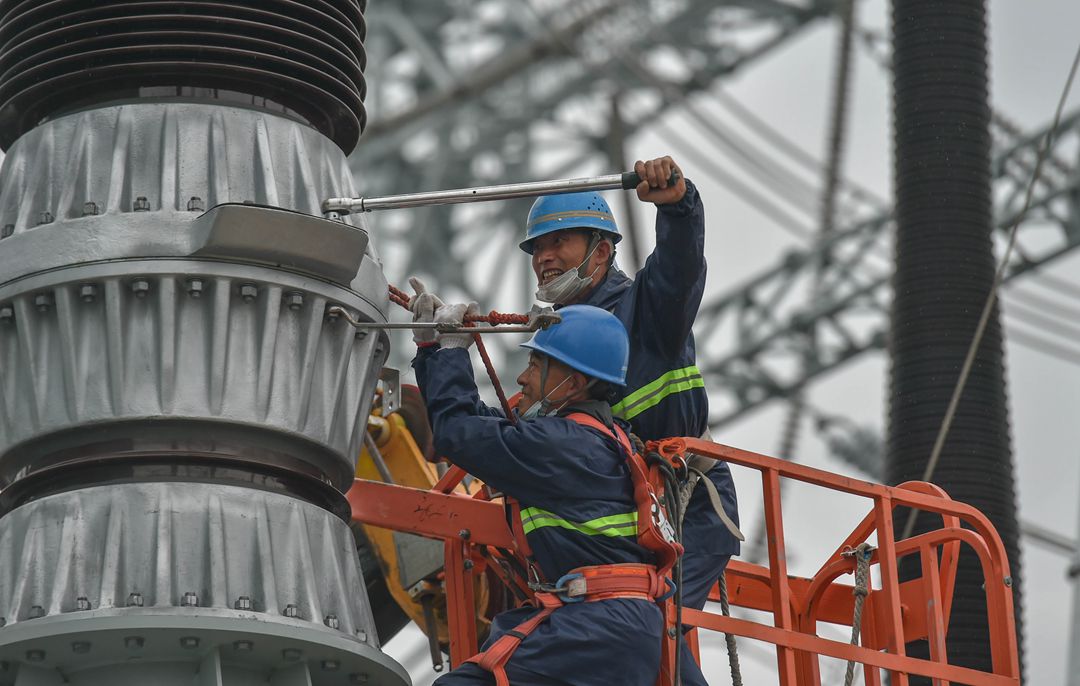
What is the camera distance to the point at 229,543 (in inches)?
268

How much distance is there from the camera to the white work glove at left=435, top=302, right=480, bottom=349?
23.5ft

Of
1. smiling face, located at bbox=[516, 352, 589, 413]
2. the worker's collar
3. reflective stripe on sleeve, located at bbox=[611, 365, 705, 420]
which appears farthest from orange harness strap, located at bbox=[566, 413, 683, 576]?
reflective stripe on sleeve, located at bbox=[611, 365, 705, 420]

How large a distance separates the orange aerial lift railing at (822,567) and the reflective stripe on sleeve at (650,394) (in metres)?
0.39

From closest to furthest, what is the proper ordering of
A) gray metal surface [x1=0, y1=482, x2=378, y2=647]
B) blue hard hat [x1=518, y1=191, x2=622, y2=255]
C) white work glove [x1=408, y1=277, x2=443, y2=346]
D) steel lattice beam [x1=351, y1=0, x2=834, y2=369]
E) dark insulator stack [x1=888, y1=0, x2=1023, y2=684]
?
gray metal surface [x1=0, y1=482, x2=378, y2=647] → white work glove [x1=408, y1=277, x2=443, y2=346] → blue hard hat [x1=518, y1=191, x2=622, y2=255] → dark insulator stack [x1=888, y1=0, x2=1023, y2=684] → steel lattice beam [x1=351, y1=0, x2=834, y2=369]

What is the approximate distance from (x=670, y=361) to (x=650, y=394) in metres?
0.14

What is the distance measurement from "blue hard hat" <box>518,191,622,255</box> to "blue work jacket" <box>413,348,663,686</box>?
112 cm

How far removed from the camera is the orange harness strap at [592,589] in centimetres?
691

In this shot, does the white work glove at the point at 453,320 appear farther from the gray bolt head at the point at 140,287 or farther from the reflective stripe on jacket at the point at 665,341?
the gray bolt head at the point at 140,287

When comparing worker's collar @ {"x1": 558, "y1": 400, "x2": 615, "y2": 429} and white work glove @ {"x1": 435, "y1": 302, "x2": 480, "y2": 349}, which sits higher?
white work glove @ {"x1": 435, "y1": 302, "x2": 480, "y2": 349}

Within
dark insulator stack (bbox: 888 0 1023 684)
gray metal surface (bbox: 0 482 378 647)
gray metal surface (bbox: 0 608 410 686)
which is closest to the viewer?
gray metal surface (bbox: 0 608 410 686)

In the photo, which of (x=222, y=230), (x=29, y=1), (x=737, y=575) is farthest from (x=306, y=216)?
(x=737, y=575)

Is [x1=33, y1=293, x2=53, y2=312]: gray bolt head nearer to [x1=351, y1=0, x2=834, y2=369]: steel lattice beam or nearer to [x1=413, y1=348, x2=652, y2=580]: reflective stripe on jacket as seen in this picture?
[x1=413, y1=348, x2=652, y2=580]: reflective stripe on jacket

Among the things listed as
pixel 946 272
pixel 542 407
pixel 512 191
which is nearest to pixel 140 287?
pixel 512 191

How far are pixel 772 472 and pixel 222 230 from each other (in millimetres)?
2213
